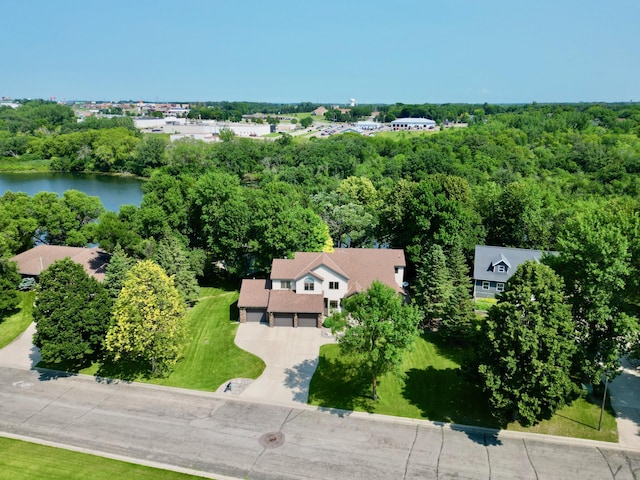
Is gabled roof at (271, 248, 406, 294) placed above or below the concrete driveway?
above

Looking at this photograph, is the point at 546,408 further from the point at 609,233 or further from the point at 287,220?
the point at 287,220

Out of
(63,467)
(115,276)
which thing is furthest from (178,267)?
(63,467)

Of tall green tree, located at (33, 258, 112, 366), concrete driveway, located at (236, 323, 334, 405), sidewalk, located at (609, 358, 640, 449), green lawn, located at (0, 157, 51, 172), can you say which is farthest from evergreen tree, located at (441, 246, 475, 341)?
green lawn, located at (0, 157, 51, 172)

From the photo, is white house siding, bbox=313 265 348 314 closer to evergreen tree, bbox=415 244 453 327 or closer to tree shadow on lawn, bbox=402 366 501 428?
evergreen tree, bbox=415 244 453 327

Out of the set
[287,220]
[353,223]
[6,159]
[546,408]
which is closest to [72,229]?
[287,220]

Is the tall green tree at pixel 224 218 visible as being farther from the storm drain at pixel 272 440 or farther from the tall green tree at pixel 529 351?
the tall green tree at pixel 529 351

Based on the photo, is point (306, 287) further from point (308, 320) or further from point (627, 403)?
point (627, 403)

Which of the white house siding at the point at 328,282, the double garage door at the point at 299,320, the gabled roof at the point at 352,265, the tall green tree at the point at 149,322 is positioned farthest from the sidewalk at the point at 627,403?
the tall green tree at the point at 149,322
